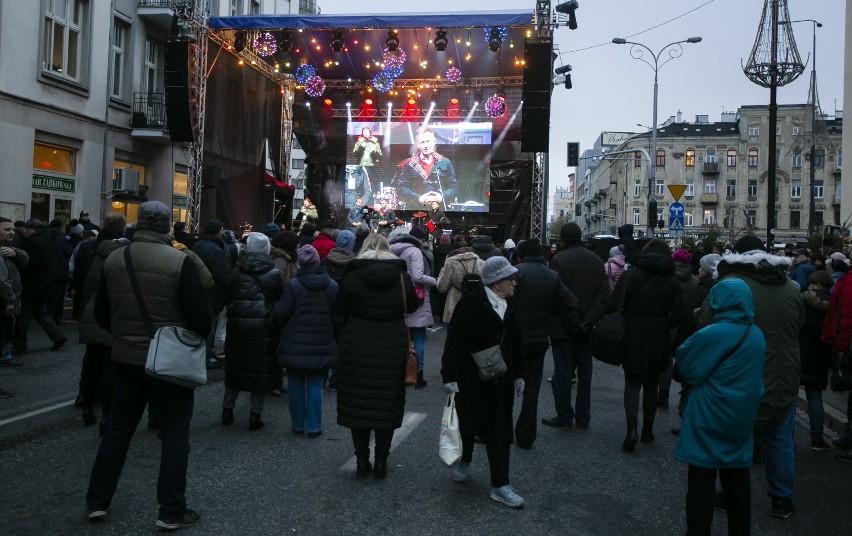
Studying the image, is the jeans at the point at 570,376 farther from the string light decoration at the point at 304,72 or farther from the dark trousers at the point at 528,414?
the string light decoration at the point at 304,72

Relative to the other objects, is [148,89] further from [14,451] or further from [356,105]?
[14,451]

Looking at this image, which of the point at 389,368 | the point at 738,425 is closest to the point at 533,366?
the point at 389,368

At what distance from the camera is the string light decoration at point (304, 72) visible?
25.1 metres

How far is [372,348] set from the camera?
5.52m

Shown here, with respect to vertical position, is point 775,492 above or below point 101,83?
below

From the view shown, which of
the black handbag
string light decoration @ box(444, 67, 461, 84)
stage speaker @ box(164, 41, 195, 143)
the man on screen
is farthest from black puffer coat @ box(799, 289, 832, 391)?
the man on screen

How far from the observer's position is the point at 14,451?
5.91 meters

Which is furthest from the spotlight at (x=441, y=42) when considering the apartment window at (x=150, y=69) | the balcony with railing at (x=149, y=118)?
the apartment window at (x=150, y=69)

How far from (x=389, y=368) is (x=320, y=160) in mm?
22375

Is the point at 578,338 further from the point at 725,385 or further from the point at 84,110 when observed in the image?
the point at 84,110

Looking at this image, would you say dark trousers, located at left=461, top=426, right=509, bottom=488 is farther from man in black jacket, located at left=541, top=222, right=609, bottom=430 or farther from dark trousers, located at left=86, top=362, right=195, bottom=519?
man in black jacket, located at left=541, top=222, right=609, bottom=430

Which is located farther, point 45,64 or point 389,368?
point 45,64

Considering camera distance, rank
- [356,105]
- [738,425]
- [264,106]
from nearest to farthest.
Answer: [738,425] < [264,106] < [356,105]

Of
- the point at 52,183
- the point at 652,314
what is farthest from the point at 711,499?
the point at 52,183
